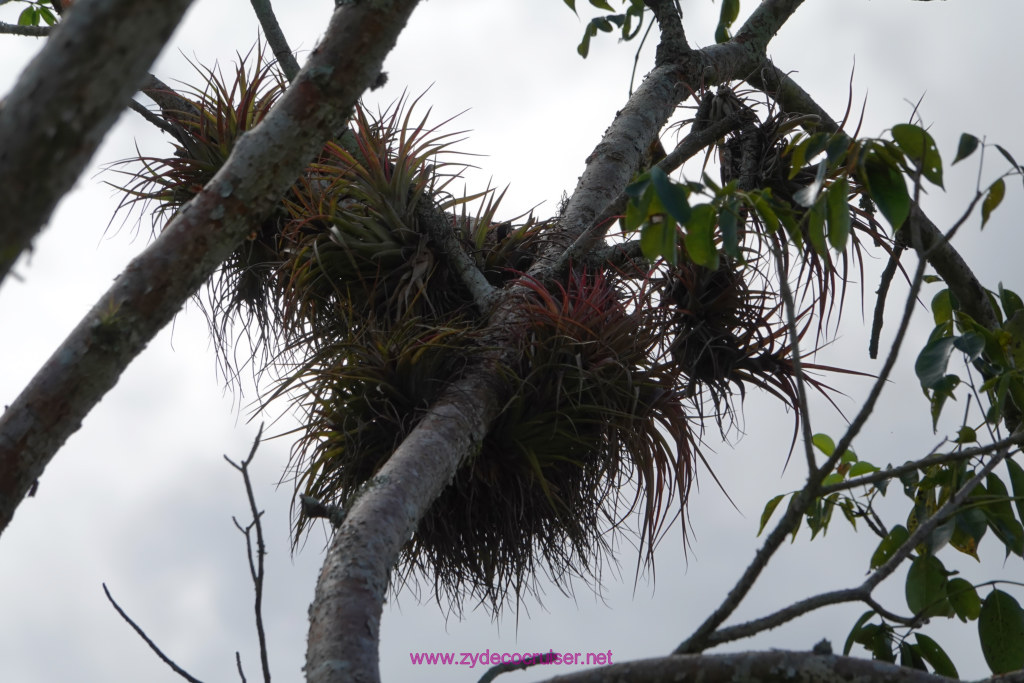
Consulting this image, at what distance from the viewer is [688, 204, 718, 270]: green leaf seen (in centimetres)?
138

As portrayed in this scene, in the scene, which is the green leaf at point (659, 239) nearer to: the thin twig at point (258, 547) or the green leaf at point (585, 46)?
the thin twig at point (258, 547)

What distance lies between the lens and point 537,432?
2154 millimetres

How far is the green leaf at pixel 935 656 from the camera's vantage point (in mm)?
1762

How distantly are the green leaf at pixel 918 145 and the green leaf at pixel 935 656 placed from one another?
95 centimetres

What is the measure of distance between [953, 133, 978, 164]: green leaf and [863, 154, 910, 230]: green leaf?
0.27 ft

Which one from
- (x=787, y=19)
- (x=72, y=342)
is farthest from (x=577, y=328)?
(x=787, y=19)

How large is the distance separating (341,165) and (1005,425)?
2.05 m

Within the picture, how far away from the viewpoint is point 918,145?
4.27 ft

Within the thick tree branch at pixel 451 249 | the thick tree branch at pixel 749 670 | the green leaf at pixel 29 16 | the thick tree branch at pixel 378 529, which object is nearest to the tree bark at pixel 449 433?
the thick tree branch at pixel 378 529

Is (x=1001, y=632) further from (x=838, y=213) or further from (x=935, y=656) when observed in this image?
(x=838, y=213)

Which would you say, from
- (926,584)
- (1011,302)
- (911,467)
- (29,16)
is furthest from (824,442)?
(29,16)

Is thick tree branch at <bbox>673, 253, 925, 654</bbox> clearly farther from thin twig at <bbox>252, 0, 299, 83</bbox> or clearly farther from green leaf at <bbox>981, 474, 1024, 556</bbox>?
thin twig at <bbox>252, 0, 299, 83</bbox>

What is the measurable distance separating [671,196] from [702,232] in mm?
122

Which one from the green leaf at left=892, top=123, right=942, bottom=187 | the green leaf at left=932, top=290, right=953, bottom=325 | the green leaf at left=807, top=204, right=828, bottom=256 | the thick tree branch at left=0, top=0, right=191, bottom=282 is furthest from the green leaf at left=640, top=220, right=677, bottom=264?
the green leaf at left=932, top=290, right=953, bottom=325
